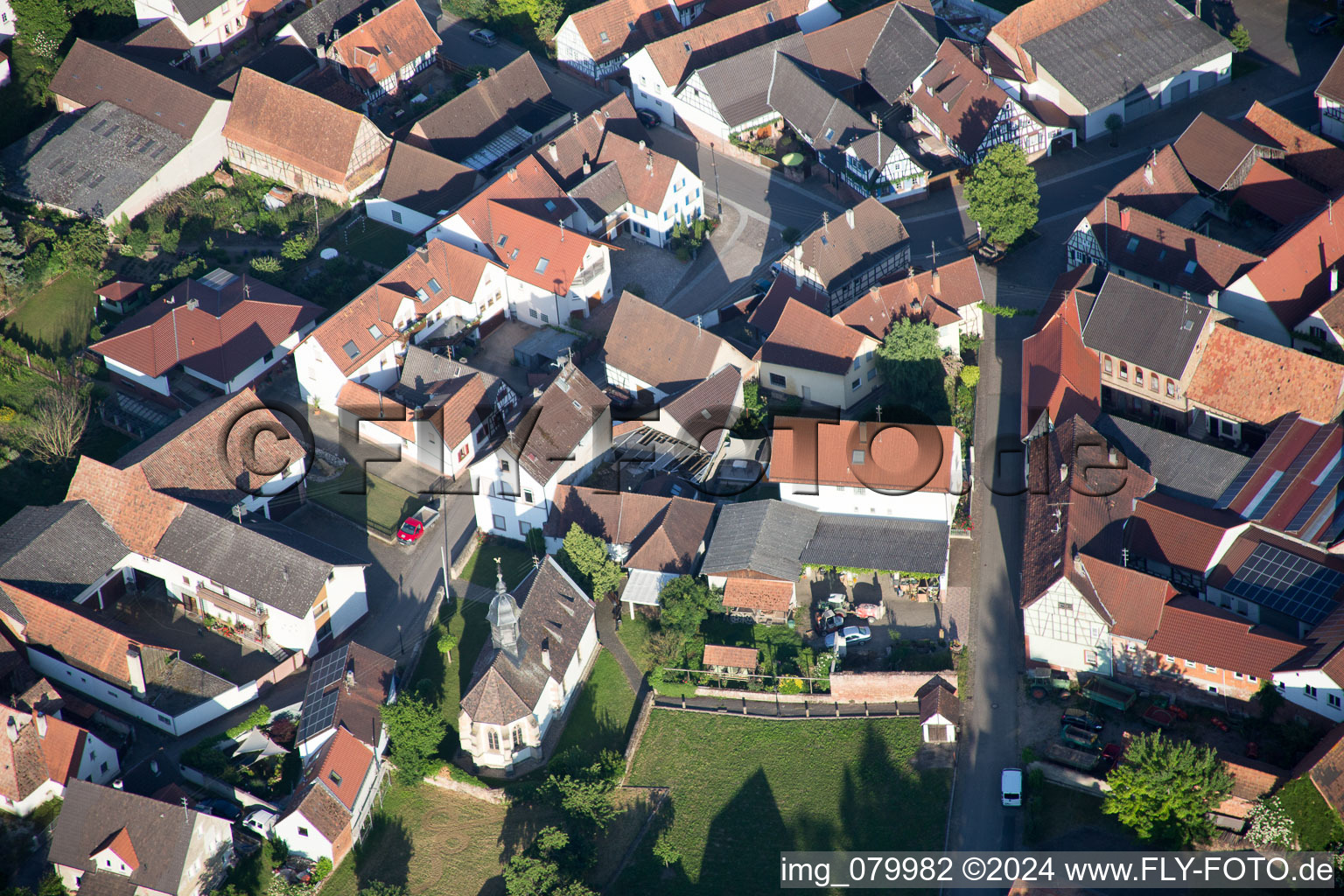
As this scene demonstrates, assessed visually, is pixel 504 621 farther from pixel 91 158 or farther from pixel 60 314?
pixel 91 158

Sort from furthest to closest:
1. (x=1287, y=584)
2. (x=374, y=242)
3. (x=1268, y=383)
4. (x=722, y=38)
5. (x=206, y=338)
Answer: (x=722, y=38), (x=374, y=242), (x=206, y=338), (x=1268, y=383), (x=1287, y=584)

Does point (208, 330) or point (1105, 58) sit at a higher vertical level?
point (1105, 58)

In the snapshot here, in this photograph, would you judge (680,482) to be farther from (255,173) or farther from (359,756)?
(255,173)

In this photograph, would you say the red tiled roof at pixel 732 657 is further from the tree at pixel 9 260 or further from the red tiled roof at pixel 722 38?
the tree at pixel 9 260

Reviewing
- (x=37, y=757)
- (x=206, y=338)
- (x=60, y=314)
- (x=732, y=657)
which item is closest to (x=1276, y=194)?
(x=732, y=657)

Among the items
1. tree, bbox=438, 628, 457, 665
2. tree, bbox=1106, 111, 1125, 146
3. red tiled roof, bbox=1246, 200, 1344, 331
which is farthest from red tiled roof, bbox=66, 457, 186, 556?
tree, bbox=1106, 111, 1125, 146

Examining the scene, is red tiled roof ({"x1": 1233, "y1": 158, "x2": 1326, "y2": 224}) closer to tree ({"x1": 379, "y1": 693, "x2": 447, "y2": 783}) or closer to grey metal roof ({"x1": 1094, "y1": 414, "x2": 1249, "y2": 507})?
grey metal roof ({"x1": 1094, "y1": 414, "x2": 1249, "y2": 507})
